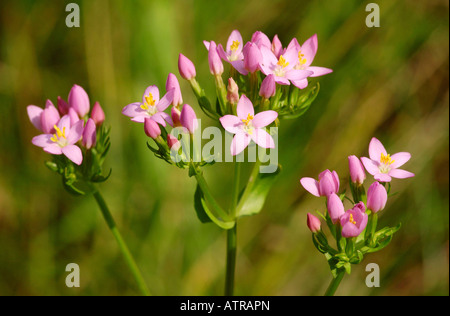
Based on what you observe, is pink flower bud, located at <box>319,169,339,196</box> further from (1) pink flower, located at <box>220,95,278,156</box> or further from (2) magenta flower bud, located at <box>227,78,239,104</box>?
(2) magenta flower bud, located at <box>227,78,239,104</box>

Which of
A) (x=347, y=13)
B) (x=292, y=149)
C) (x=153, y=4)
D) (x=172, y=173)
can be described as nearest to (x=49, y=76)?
(x=153, y=4)

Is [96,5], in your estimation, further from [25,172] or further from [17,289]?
[17,289]

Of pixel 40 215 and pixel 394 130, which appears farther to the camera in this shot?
pixel 394 130

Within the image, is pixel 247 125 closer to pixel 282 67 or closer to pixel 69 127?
pixel 282 67

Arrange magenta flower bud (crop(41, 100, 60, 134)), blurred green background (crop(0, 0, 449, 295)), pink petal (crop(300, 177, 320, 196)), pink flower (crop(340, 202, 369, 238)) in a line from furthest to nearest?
blurred green background (crop(0, 0, 449, 295)), magenta flower bud (crop(41, 100, 60, 134)), pink petal (crop(300, 177, 320, 196)), pink flower (crop(340, 202, 369, 238))

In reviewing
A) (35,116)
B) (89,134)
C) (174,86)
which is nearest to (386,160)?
(174,86)

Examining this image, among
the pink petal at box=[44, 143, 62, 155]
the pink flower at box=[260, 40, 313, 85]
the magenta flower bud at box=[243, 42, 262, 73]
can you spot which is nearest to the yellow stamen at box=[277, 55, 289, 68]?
the pink flower at box=[260, 40, 313, 85]

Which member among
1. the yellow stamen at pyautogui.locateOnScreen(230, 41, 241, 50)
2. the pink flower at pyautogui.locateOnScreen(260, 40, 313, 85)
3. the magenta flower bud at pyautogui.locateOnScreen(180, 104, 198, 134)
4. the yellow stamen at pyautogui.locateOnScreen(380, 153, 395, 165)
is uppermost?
the yellow stamen at pyautogui.locateOnScreen(230, 41, 241, 50)
